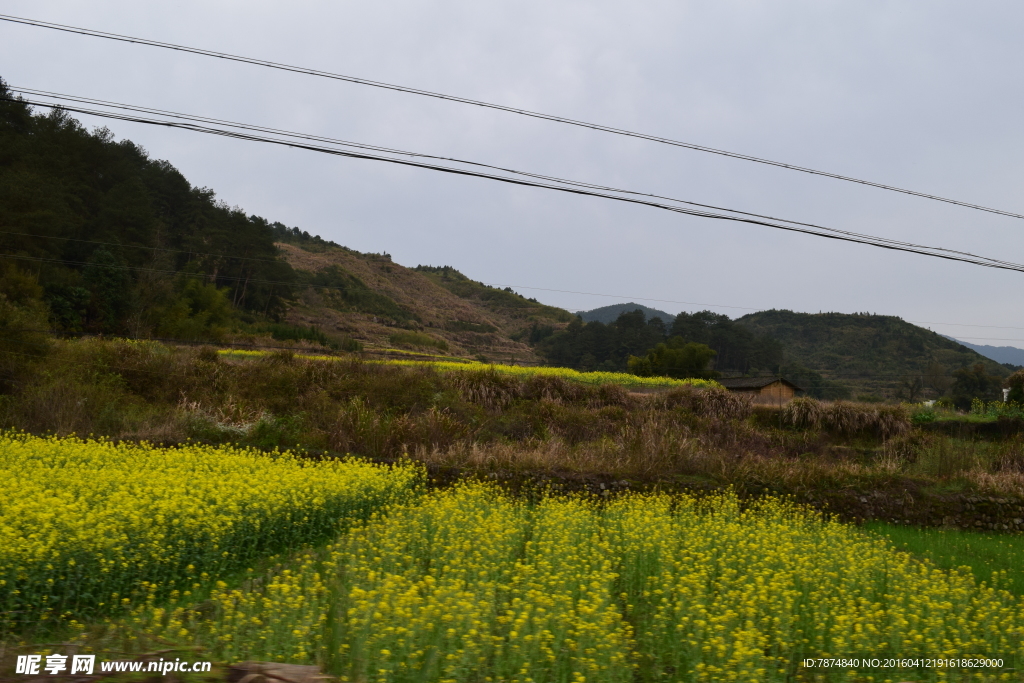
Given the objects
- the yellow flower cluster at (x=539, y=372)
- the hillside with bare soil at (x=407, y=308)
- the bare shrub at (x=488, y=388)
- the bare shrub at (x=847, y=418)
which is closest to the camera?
the bare shrub at (x=488, y=388)

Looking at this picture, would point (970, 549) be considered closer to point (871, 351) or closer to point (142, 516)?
point (142, 516)

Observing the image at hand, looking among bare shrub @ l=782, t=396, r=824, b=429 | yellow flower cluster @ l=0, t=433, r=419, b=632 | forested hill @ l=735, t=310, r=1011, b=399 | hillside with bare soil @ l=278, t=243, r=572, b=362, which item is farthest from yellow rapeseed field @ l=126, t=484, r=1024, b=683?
forested hill @ l=735, t=310, r=1011, b=399

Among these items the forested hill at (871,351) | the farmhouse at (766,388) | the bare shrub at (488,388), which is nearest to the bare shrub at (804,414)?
the farmhouse at (766,388)

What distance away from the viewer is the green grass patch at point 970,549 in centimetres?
824

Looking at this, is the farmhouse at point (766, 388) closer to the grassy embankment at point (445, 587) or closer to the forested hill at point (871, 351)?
the grassy embankment at point (445, 587)

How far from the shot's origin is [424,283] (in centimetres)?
8606

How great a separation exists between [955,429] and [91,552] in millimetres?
23975

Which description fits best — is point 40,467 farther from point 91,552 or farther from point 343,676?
point 343,676

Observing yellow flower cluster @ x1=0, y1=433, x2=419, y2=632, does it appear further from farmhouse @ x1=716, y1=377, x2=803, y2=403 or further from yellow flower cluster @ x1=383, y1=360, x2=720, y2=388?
farmhouse @ x1=716, y1=377, x2=803, y2=403

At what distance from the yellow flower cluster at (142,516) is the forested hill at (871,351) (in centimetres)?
4549

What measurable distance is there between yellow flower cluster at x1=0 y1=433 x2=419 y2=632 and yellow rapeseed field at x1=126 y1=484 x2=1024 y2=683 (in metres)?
0.53

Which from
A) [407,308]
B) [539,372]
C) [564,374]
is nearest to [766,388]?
[564,374]

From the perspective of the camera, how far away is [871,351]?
186 feet

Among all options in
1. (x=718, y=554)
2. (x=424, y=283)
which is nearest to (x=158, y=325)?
(x=718, y=554)
